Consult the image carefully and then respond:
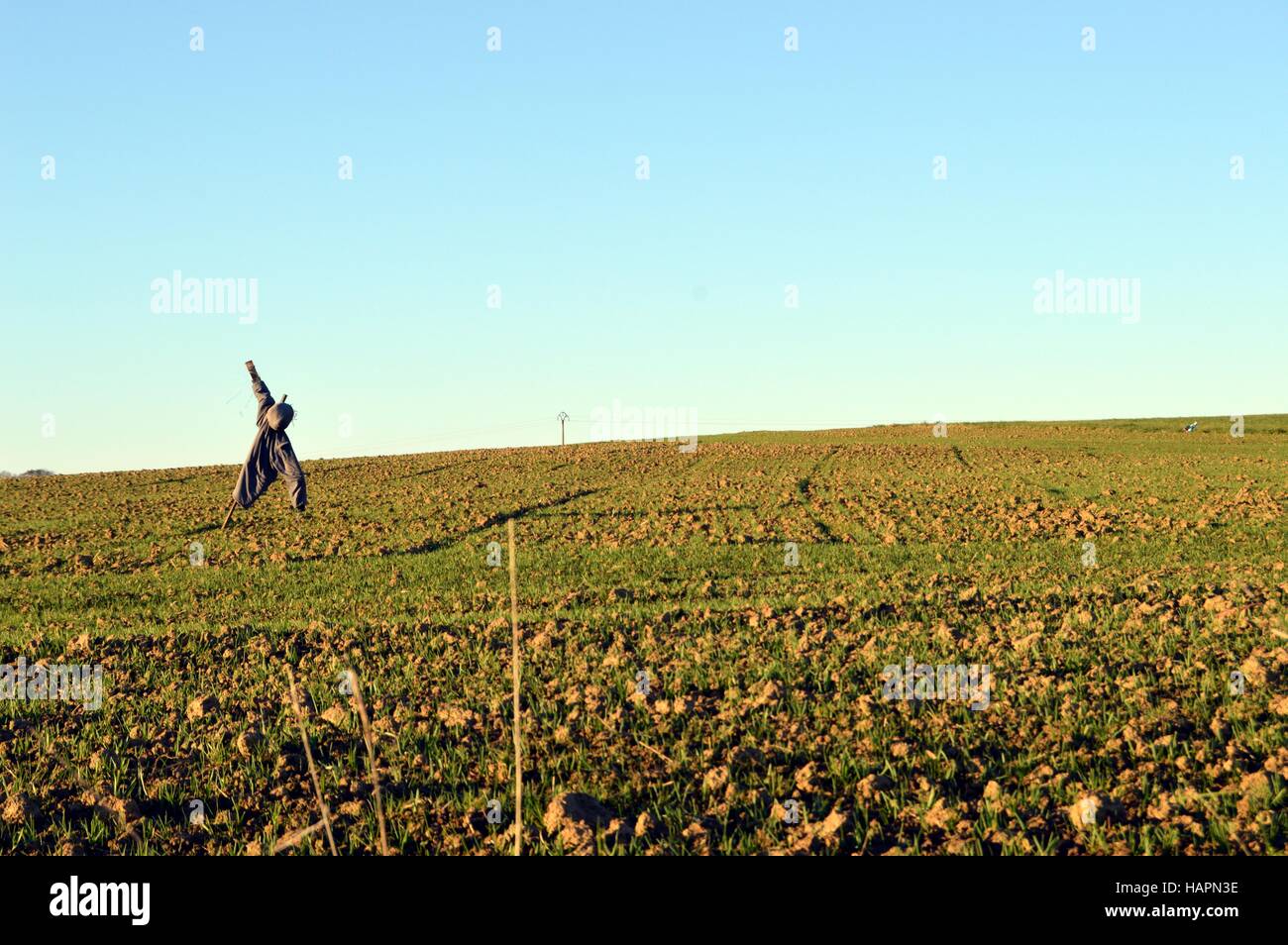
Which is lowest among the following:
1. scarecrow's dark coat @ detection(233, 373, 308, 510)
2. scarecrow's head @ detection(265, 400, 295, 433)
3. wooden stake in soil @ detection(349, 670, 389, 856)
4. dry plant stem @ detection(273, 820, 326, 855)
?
dry plant stem @ detection(273, 820, 326, 855)

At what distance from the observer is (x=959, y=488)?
113 ft

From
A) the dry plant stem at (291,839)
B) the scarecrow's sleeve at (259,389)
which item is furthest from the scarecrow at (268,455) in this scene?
the dry plant stem at (291,839)

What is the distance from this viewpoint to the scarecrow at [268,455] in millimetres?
24266

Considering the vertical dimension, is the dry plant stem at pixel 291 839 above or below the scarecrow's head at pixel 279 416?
below

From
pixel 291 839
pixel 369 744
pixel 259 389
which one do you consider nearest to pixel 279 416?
pixel 259 389

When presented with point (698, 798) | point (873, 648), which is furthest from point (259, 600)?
point (698, 798)

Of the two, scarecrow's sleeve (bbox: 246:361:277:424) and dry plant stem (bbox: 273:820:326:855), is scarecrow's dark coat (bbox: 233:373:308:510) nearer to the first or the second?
scarecrow's sleeve (bbox: 246:361:277:424)

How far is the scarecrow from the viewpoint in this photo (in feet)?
79.6

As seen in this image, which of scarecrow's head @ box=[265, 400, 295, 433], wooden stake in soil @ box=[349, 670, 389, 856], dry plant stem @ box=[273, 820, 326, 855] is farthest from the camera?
scarecrow's head @ box=[265, 400, 295, 433]

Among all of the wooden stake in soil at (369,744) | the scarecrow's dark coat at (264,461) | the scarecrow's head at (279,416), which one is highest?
the scarecrow's head at (279,416)

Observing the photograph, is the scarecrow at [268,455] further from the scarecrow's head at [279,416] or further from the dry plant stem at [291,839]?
the dry plant stem at [291,839]

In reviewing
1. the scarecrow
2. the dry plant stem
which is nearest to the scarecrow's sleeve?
the scarecrow
